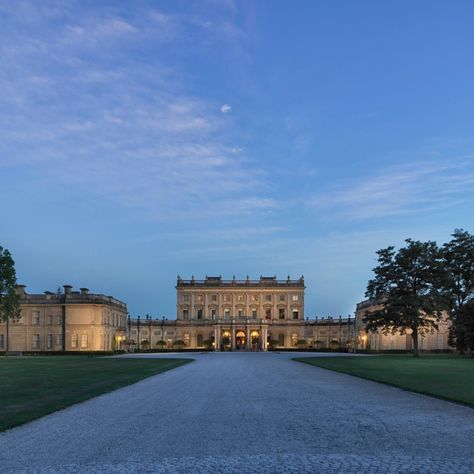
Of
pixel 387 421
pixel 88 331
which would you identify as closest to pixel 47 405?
pixel 387 421

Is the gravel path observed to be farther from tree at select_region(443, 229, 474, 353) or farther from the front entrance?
the front entrance

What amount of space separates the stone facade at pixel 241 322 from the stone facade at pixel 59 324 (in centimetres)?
1686

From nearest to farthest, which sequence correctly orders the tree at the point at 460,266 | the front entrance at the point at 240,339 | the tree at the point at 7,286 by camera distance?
the tree at the point at 7,286, the tree at the point at 460,266, the front entrance at the point at 240,339

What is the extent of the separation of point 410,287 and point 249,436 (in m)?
54.9

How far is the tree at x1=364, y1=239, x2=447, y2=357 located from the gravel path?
43.1m

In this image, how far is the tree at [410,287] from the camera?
6061 cm

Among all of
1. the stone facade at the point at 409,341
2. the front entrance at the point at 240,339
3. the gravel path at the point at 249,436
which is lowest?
the front entrance at the point at 240,339

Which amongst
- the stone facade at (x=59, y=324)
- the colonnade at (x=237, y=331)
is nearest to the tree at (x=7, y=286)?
the stone facade at (x=59, y=324)

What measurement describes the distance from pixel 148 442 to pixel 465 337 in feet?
181

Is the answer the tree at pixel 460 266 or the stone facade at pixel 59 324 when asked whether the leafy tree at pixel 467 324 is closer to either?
the tree at pixel 460 266

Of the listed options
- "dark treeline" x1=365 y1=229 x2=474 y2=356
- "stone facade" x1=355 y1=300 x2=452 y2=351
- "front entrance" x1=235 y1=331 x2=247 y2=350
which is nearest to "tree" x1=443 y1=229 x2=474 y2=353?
"dark treeline" x1=365 y1=229 x2=474 y2=356

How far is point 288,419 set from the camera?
46.0 ft

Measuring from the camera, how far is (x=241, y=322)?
125 meters

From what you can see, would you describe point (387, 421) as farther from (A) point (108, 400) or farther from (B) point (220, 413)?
(A) point (108, 400)
